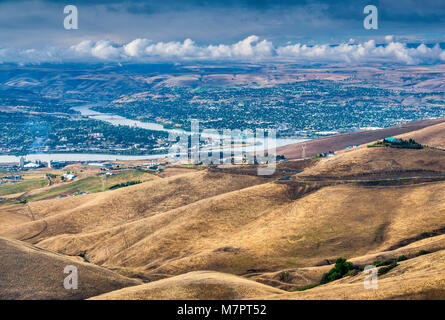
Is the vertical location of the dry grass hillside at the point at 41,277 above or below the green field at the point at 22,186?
above

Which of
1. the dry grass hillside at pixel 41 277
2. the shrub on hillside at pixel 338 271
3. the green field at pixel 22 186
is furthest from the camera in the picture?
the green field at pixel 22 186

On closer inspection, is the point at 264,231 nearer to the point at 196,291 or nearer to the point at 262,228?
the point at 262,228

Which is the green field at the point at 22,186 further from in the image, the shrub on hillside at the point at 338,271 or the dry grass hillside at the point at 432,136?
the dry grass hillside at the point at 432,136

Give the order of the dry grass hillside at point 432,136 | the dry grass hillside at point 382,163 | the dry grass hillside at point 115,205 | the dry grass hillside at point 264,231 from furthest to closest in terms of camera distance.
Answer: the dry grass hillside at point 432,136 < the dry grass hillside at point 382,163 < the dry grass hillside at point 115,205 < the dry grass hillside at point 264,231

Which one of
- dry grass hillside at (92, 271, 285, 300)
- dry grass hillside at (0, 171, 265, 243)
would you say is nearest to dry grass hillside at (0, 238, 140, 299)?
dry grass hillside at (92, 271, 285, 300)

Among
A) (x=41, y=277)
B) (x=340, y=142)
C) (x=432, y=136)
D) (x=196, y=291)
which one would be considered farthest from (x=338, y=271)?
(x=340, y=142)

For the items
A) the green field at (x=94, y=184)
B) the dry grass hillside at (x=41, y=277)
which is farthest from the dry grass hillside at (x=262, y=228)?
the green field at (x=94, y=184)

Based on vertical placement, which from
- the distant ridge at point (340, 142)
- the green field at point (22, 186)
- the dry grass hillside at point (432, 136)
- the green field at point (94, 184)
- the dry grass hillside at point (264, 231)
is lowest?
the green field at point (22, 186)
